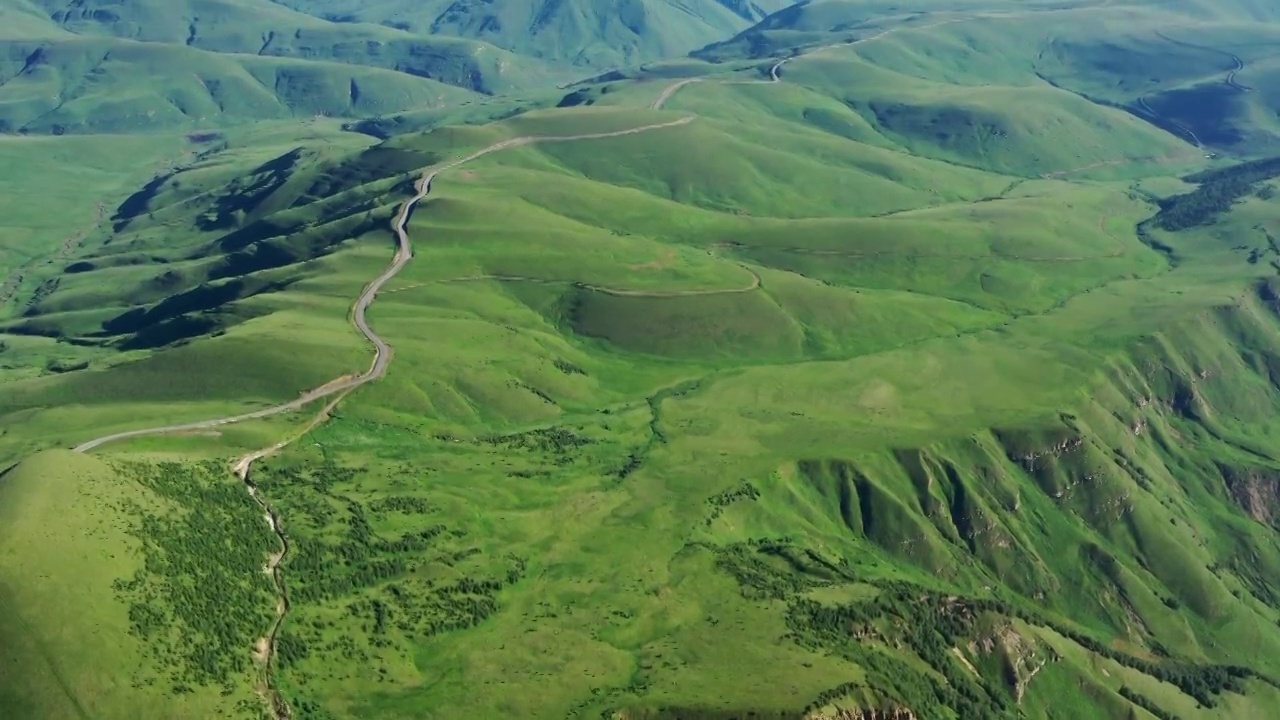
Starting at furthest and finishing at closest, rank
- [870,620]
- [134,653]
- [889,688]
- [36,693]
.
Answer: [870,620] → [889,688] → [134,653] → [36,693]

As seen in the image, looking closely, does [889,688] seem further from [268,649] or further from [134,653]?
[134,653]

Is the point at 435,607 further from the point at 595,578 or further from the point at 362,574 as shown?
the point at 595,578

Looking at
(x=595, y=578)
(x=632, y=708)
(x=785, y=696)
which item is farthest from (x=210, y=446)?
(x=785, y=696)

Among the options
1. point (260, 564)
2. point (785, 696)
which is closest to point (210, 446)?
point (260, 564)

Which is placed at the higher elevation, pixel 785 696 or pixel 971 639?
pixel 785 696

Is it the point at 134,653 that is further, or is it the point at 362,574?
the point at 362,574

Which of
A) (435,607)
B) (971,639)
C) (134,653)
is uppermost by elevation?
(134,653)

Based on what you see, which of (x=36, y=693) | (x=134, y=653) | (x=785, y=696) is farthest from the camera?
(x=785, y=696)

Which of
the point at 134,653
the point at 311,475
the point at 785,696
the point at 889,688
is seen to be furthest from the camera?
the point at 311,475

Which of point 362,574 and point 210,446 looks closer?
point 362,574
